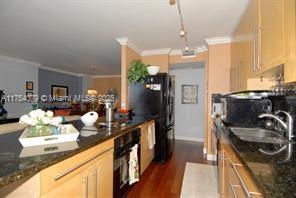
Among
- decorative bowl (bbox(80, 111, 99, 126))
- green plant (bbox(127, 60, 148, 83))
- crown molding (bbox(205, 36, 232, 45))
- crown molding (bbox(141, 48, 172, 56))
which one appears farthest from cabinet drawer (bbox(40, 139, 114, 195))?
crown molding (bbox(141, 48, 172, 56))

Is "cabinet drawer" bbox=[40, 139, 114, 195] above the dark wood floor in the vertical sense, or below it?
above

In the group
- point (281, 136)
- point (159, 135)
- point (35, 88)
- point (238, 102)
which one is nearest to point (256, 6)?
point (238, 102)

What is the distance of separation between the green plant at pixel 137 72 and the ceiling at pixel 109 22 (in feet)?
1.78

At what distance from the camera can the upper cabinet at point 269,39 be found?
977 mm

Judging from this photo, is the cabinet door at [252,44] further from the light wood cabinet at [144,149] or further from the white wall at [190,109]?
the white wall at [190,109]

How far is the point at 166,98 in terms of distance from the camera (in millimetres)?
3289

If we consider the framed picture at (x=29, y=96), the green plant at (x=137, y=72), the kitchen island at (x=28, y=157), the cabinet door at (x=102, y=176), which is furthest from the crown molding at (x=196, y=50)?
the framed picture at (x=29, y=96)

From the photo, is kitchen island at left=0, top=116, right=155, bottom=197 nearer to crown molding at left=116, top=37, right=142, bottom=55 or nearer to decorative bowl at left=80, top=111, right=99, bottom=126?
decorative bowl at left=80, top=111, right=99, bottom=126

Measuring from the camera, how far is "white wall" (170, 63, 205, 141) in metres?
5.13

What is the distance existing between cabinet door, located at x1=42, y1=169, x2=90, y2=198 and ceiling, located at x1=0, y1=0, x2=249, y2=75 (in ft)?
6.65

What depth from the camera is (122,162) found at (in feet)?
6.27

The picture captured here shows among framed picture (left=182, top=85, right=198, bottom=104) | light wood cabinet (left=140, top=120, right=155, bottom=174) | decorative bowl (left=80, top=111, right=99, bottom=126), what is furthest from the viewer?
framed picture (left=182, top=85, right=198, bottom=104)

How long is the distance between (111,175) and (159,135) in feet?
5.75

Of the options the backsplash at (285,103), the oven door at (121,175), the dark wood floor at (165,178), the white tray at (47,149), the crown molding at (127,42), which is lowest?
the dark wood floor at (165,178)
